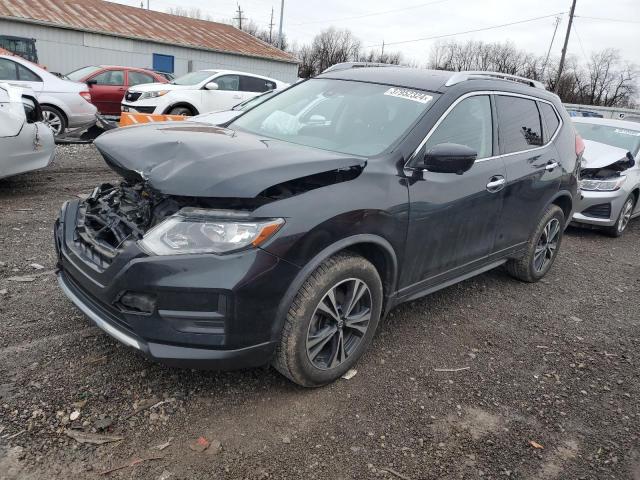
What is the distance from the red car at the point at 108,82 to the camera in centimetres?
1370

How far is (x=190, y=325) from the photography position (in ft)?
8.02

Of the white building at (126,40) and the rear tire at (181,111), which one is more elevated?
the white building at (126,40)

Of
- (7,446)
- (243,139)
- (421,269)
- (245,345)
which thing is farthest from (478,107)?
(7,446)

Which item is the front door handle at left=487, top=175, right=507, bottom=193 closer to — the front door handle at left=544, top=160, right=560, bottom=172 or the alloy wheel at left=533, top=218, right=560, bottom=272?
the front door handle at left=544, top=160, right=560, bottom=172

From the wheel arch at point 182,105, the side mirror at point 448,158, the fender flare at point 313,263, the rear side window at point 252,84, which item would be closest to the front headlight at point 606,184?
the side mirror at point 448,158

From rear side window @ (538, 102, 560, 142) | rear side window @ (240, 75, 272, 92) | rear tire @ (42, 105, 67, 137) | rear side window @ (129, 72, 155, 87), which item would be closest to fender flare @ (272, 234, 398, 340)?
rear side window @ (538, 102, 560, 142)

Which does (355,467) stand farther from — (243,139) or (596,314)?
(596,314)

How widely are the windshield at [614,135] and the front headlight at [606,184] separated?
1047mm

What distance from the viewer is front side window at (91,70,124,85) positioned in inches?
543

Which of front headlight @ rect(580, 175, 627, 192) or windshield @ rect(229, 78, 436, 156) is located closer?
windshield @ rect(229, 78, 436, 156)

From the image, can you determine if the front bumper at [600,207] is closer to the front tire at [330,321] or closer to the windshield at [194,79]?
the front tire at [330,321]

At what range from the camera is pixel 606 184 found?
7227 mm

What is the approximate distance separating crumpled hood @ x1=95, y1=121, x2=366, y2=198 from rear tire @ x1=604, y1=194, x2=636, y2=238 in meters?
6.00

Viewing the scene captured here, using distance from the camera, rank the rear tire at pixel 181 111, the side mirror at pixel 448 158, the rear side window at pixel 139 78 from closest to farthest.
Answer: the side mirror at pixel 448 158
the rear tire at pixel 181 111
the rear side window at pixel 139 78
